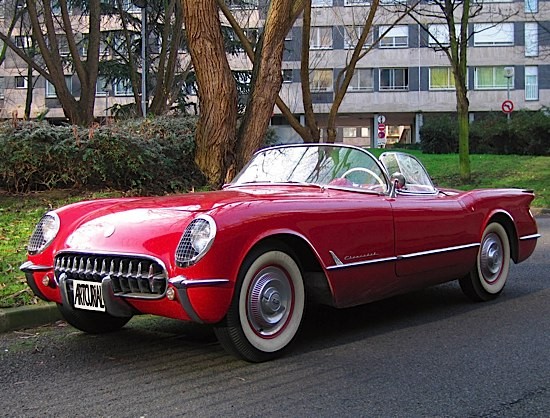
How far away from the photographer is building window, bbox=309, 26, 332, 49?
4838 centimetres

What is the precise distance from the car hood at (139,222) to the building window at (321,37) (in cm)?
4497

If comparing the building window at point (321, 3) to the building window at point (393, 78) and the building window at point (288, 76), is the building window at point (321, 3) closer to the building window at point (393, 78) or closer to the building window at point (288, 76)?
the building window at point (288, 76)

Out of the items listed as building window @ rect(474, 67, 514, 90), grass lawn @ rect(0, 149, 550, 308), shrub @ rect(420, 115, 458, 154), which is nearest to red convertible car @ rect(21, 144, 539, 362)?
grass lawn @ rect(0, 149, 550, 308)

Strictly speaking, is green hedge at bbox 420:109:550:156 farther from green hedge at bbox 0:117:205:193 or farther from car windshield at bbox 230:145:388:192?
car windshield at bbox 230:145:388:192

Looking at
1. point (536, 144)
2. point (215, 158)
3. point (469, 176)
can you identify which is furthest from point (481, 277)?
point (536, 144)

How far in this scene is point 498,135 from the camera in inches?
1091

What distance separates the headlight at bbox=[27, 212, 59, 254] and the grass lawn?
3.22ft

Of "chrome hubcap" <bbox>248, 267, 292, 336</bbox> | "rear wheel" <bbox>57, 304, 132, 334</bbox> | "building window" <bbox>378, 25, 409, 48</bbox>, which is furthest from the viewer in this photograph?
"building window" <bbox>378, 25, 409, 48</bbox>

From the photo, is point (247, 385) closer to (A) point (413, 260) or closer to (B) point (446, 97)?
(A) point (413, 260)

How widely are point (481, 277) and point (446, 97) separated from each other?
4508 centimetres

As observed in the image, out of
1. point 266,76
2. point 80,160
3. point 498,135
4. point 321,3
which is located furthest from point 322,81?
point 80,160

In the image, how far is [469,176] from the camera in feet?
64.2

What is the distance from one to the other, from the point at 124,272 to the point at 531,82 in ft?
165

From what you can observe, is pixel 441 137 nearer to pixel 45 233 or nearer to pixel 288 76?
pixel 288 76
